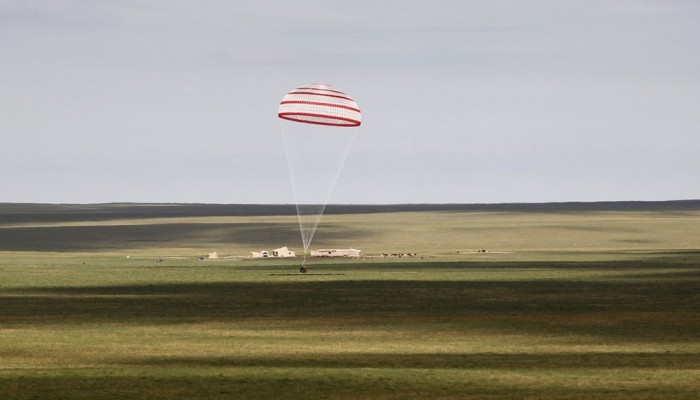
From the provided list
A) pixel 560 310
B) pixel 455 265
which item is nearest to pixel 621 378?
pixel 560 310

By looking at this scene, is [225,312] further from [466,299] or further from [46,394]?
[46,394]

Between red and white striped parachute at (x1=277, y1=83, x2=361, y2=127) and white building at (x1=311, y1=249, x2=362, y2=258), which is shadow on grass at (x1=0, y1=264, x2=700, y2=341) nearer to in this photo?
red and white striped parachute at (x1=277, y1=83, x2=361, y2=127)

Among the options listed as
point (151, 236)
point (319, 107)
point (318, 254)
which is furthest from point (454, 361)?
point (151, 236)

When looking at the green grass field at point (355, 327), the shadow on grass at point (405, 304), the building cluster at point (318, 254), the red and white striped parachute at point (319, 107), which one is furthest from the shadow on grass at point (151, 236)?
the red and white striped parachute at point (319, 107)

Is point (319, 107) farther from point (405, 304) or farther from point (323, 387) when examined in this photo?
point (323, 387)

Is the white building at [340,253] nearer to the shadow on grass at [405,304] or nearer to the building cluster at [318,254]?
the building cluster at [318,254]

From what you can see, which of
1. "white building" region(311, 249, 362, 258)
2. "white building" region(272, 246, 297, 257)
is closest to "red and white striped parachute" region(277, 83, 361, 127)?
"white building" region(311, 249, 362, 258)
